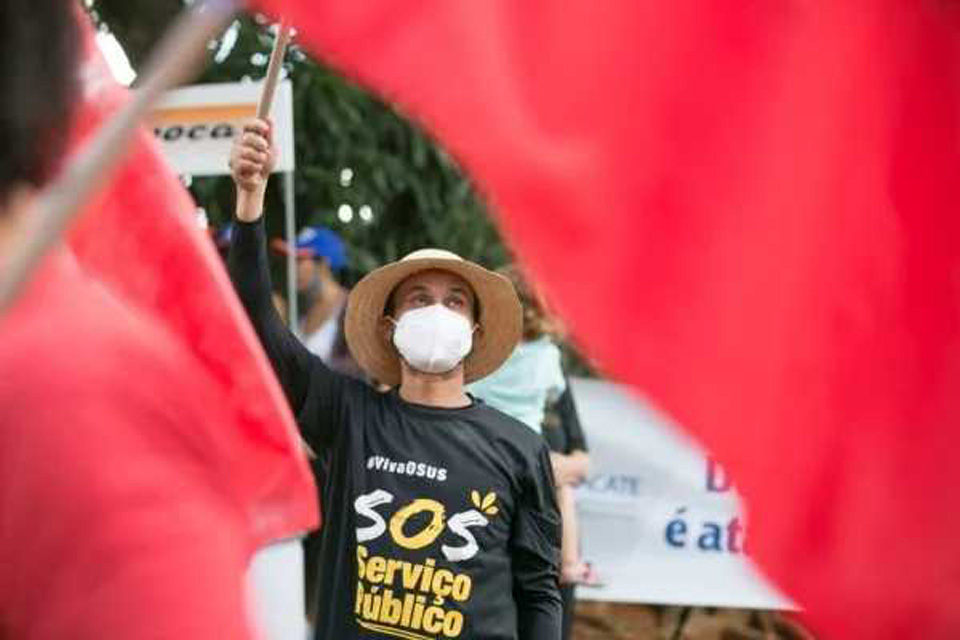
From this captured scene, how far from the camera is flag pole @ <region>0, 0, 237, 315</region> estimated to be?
71.1 inches

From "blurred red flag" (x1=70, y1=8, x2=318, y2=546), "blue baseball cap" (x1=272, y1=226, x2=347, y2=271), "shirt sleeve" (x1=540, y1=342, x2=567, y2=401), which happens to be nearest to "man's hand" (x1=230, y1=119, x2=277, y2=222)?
"blurred red flag" (x1=70, y1=8, x2=318, y2=546)

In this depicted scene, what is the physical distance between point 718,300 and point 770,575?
363mm

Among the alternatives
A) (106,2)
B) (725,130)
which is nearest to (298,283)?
(106,2)

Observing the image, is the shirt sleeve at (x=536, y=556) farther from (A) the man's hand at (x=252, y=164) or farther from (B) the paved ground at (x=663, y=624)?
(B) the paved ground at (x=663, y=624)

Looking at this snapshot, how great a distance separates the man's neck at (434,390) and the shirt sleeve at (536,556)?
9.3 inches

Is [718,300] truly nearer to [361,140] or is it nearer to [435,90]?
[435,90]

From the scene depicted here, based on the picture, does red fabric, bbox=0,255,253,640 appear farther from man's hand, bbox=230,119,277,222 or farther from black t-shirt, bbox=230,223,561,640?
black t-shirt, bbox=230,223,561,640

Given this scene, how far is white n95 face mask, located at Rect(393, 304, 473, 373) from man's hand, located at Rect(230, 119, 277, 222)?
0.66 m

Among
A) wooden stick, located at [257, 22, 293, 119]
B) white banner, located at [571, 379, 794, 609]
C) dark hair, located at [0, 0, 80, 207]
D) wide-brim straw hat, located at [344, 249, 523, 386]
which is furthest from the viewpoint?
white banner, located at [571, 379, 794, 609]

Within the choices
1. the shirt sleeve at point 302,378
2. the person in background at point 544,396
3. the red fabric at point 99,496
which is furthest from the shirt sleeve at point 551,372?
the red fabric at point 99,496

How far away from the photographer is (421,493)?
4.83 m

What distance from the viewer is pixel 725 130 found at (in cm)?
286

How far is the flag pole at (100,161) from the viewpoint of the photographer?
1.81 m

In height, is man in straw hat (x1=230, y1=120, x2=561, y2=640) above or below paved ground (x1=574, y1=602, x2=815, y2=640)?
above
